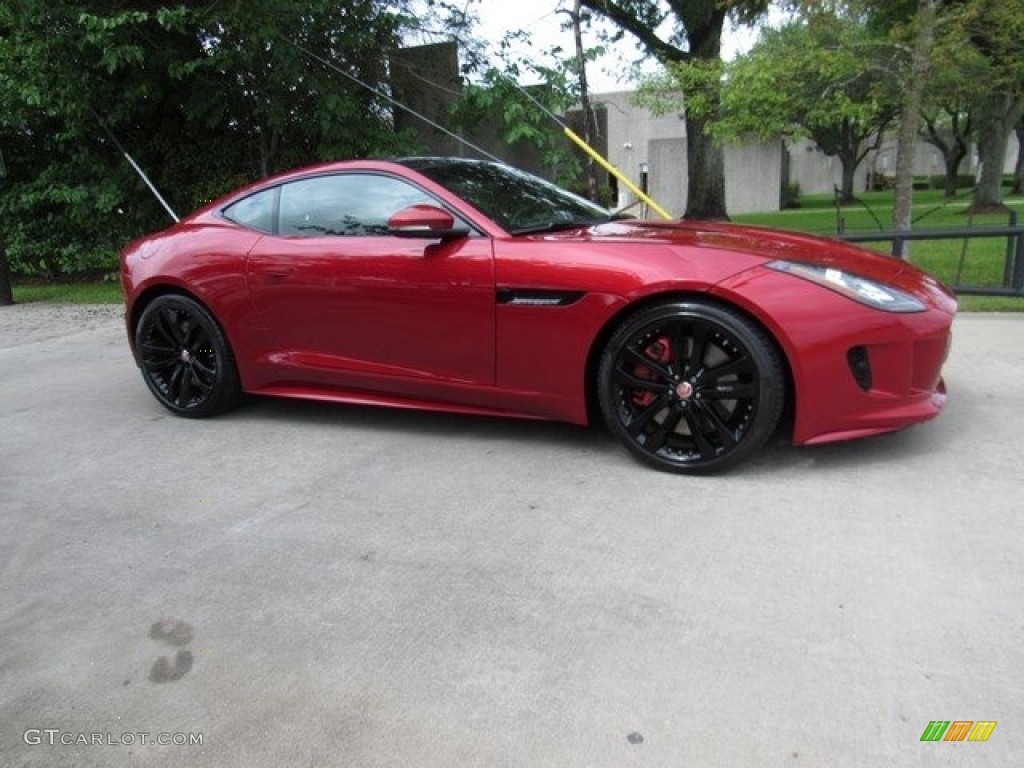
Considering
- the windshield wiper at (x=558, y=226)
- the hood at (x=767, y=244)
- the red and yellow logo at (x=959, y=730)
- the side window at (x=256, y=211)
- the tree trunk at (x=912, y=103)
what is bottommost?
the red and yellow logo at (x=959, y=730)

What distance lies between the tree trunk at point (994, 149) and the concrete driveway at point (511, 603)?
1950 centimetres

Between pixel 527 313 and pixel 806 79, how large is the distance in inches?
226

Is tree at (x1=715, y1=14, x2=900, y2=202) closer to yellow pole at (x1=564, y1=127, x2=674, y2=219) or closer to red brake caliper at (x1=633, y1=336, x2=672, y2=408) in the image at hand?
yellow pole at (x1=564, y1=127, x2=674, y2=219)

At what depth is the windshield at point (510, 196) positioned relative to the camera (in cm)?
405

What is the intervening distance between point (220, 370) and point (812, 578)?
3.42 meters

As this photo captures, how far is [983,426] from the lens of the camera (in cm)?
400

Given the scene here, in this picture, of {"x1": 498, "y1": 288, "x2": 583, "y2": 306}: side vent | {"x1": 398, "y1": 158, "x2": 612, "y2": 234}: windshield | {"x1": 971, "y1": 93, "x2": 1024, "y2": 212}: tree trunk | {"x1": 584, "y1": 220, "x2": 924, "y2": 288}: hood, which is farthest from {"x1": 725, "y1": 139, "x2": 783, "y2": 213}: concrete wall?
{"x1": 498, "y1": 288, "x2": 583, "y2": 306}: side vent

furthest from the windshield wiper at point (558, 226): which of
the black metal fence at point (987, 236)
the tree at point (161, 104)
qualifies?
the tree at point (161, 104)

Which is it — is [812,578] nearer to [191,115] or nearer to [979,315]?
[979,315]

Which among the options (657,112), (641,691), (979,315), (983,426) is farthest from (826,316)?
(657,112)

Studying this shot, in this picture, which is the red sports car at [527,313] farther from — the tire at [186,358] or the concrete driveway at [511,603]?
the concrete driveway at [511,603]

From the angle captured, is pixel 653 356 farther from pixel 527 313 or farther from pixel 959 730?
pixel 959 730

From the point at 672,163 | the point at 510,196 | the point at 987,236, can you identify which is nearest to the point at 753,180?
the point at 672,163

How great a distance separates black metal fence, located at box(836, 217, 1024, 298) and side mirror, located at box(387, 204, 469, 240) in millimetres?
4204
